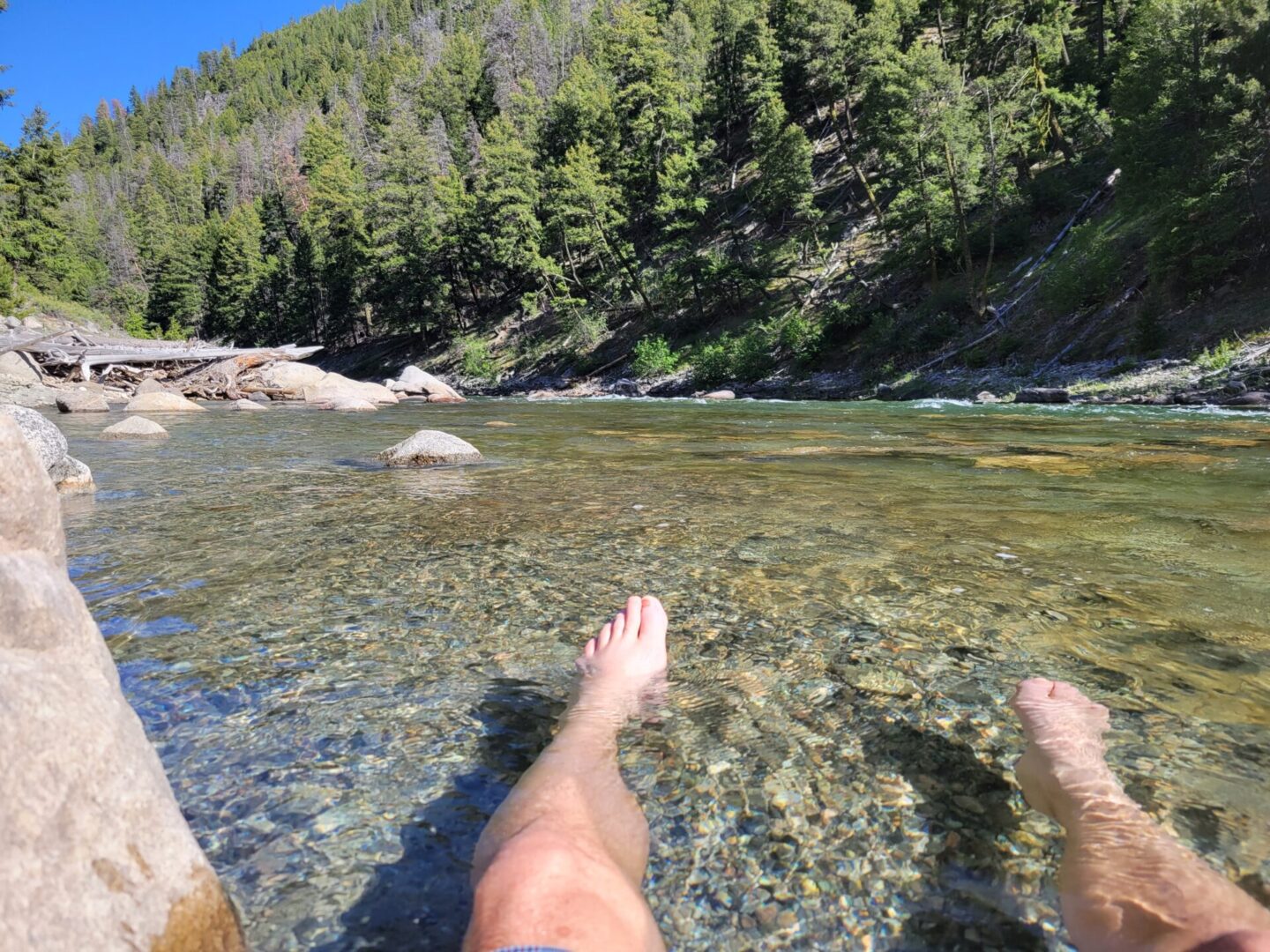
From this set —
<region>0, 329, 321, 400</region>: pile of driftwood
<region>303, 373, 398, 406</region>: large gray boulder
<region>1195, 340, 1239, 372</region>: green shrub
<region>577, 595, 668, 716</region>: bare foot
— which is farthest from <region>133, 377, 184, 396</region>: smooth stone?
<region>1195, 340, 1239, 372</region>: green shrub

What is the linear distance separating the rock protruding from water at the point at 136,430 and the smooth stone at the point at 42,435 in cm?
455

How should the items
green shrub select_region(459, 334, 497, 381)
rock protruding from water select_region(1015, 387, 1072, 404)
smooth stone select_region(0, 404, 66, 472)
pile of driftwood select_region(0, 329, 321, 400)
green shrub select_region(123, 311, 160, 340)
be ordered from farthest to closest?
green shrub select_region(123, 311, 160, 340) < green shrub select_region(459, 334, 497, 381) < pile of driftwood select_region(0, 329, 321, 400) < rock protruding from water select_region(1015, 387, 1072, 404) < smooth stone select_region(0, 404, 66, 472)

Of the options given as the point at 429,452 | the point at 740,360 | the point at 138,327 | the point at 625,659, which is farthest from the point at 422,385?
the point at 138,327

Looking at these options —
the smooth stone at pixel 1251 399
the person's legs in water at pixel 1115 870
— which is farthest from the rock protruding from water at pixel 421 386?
the person's legs in water at pixel 1115 870

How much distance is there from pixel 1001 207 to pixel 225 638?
2579 cm

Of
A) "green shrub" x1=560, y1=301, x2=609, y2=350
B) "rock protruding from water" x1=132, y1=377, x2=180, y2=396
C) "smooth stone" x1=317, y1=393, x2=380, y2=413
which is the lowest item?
"smooth stone" x1=317, y1=393, x2=380, y2=413

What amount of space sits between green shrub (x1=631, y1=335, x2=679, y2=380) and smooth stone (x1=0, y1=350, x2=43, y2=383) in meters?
18.8

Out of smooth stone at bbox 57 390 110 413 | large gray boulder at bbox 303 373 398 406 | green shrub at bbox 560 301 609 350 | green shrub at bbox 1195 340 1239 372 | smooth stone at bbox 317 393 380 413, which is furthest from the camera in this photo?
green shrub at bbox 560 301 609 350

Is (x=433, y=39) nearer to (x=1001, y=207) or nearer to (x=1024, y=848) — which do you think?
(x=1001, y=207)

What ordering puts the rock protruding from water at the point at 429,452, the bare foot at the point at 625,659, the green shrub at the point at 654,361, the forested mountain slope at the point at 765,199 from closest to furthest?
the bare foot at the point at 625,659, the rock protruding from water at the point at 429,452, the forested mountain slope at the point at 765,199, the green shrub at the point at 654,361

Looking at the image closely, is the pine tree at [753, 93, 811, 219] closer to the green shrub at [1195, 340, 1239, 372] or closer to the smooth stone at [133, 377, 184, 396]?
the green shrub at [1195, 340, 1239, 372]

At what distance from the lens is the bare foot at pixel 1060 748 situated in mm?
1660

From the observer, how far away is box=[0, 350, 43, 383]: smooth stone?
18.8 meters

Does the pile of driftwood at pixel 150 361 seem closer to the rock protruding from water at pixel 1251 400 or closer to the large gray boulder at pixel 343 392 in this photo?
the large gray boulder at pixel 343 392
